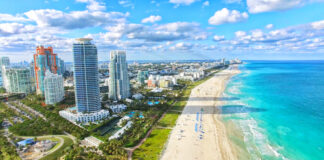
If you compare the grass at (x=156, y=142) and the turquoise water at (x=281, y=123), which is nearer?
the grass at (x=156, y=142)

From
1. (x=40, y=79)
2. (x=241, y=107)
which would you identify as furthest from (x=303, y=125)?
(x=40, y=79)

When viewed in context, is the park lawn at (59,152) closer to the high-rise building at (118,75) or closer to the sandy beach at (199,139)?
the sandy beach at (199,139)

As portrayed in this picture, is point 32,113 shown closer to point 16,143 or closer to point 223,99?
point 16,143

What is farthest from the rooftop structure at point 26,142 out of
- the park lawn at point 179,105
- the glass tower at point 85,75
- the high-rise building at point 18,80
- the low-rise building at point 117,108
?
the high-rise building at point 18,80

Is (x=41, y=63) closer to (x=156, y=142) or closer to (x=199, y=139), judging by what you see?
(x=156, y=142)

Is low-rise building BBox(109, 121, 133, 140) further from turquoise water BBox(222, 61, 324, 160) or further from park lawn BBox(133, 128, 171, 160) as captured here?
turquoise water BBox(222, 61, 324, 160)

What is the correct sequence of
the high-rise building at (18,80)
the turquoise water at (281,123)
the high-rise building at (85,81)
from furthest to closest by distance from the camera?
the high-rise building at (18,80) < the high-rise building at (85,81) < the turquoise water at (281,123)
